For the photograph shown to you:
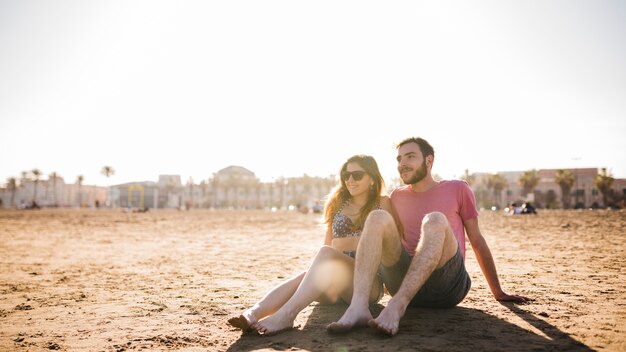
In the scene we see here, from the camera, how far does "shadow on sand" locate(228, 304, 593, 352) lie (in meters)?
2.99

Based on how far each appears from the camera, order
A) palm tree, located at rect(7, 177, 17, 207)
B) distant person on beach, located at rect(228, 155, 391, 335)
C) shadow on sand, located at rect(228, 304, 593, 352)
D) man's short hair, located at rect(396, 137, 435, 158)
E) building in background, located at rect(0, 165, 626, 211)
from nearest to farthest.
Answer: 1. shadow on sand, located at rect(228, 304, 593, 352)
2. distant person on beach, located at rect(228, 155, 391, 335)
3. man's short hair, located at rect(396, 137, 435, 158)
4. building in background, located at rect(0, 165, 626, 211)
5. palm tree, located at rect(7, 177, 17, 207)

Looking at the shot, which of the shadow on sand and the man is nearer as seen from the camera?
the shadow on sand

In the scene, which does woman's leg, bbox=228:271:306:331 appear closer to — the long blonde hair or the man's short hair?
the long blonde hair

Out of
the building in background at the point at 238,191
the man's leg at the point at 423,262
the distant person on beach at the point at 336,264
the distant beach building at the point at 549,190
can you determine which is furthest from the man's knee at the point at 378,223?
the building in background at the point at 238,191

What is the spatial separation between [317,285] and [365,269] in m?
0.47

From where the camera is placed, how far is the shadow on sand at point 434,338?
2988mm

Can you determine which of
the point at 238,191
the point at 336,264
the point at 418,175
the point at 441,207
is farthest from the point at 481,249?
the point at 238,191

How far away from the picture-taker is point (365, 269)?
10.9 feet

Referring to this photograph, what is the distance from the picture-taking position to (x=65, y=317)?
14.4ft

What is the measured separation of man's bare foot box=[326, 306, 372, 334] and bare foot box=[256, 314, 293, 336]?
378 millimetres

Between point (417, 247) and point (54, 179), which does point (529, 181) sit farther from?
point (54, 179)

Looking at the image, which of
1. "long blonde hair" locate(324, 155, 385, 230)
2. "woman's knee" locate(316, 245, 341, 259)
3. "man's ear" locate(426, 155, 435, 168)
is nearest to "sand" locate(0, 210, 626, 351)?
"woman's knee" locate(316, 245, 341, 259)

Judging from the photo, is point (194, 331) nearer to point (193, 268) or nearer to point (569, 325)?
point (569, 325)

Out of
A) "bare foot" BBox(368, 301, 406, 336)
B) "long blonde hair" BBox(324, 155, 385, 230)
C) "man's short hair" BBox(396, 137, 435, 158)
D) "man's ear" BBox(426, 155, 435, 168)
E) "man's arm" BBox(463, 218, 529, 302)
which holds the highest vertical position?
"man's short hair" BBox(396, 137, 435, 158)
